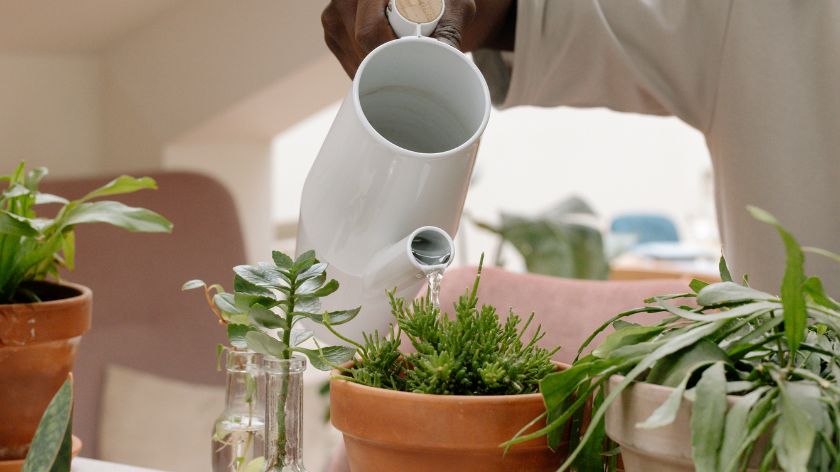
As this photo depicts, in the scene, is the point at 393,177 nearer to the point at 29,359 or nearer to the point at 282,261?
the point at 282,261

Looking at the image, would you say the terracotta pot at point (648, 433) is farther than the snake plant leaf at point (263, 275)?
No

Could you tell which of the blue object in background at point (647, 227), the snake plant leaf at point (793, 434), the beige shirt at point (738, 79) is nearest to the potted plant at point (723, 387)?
the snake plant leaf at point (793, 434)

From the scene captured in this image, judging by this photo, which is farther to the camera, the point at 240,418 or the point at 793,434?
→ the point at 240,418

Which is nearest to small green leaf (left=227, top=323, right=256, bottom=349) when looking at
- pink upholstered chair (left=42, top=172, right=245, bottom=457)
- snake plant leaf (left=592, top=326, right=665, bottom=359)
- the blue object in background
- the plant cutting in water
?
the plant cutting in water

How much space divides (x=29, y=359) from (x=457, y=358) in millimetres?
393

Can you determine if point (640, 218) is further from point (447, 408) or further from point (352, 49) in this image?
point (447, 408)

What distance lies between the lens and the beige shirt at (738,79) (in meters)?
1.08

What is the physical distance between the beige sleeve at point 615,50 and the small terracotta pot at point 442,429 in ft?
2.09

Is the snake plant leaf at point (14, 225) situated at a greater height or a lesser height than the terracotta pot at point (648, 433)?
greater

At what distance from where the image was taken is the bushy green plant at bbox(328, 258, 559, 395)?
52 centimetres

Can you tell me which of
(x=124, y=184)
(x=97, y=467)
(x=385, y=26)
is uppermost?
(x=385, y=26)

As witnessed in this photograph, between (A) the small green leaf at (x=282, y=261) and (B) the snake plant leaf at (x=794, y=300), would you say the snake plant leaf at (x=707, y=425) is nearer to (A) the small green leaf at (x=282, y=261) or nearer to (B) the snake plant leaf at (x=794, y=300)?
(B) the snake plant leaf at (x=794, y=300)

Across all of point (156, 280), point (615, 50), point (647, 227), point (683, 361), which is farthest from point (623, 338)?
point (647, 227)

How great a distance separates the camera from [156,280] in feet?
7.34
